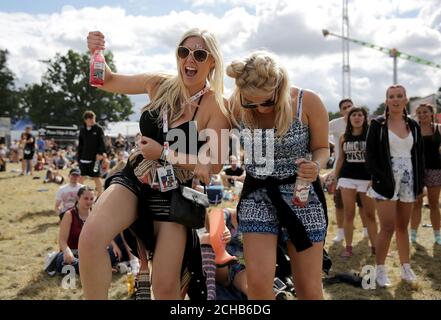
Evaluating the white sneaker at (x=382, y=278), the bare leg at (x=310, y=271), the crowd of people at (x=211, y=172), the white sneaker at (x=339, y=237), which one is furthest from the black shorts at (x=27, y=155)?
the bare leg at (x=310, y=271)

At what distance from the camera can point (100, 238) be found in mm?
2639

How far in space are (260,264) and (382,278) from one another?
9.41 ft

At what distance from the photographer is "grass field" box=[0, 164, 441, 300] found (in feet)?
15.8

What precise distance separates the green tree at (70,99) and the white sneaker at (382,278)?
58812mm

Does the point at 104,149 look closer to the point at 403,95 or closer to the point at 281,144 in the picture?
the point at 403,95

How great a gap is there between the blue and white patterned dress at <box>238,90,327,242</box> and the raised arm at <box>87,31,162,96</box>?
853 mm

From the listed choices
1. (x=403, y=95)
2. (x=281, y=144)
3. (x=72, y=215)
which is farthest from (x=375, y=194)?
(x=72, y=215)

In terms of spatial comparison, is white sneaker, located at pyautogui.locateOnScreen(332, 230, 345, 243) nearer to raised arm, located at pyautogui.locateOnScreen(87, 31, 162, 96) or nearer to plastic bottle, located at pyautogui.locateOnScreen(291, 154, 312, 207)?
plastic bottle, located at pyautogui.locateOnScreen(291, 154, 312, 207)

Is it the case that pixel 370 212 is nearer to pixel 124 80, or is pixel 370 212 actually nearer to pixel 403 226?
pixel 403 226

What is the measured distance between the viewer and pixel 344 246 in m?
6.75

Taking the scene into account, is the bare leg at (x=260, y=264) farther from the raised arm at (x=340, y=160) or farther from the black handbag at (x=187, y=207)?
the raised arm at (x=340, y=160)

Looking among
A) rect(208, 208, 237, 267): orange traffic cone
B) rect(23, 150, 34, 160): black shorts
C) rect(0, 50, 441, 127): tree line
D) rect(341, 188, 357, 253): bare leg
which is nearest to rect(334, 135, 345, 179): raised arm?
rect(341, 188, 357, 253): bare leg

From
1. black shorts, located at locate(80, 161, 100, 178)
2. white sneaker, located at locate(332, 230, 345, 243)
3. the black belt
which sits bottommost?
white sneaker, located at locate(332, 230, 345, 243)

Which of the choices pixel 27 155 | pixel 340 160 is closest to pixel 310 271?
pixel 340 160
